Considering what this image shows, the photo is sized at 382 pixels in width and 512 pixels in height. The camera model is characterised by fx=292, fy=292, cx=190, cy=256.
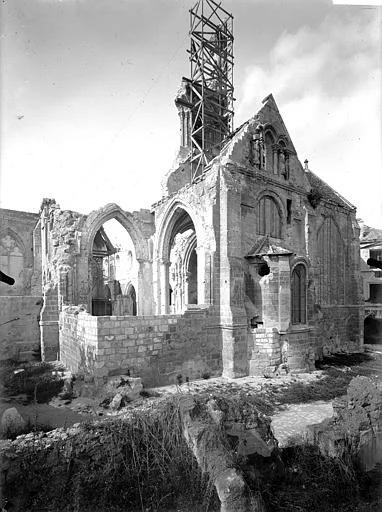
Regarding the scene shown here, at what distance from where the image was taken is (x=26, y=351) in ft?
41.0

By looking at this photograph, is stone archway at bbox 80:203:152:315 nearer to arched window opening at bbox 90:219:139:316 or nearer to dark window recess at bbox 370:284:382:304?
arched window opening at bbox 90:219:139:316

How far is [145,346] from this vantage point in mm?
9273

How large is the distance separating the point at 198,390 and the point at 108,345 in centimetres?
308

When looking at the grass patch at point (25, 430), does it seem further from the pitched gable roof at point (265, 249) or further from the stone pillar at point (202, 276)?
the pitched gable roof at point (265, 249)

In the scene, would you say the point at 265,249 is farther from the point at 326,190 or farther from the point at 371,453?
the point at 326,190

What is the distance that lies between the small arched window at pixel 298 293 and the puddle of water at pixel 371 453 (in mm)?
7320

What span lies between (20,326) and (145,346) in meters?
6.76

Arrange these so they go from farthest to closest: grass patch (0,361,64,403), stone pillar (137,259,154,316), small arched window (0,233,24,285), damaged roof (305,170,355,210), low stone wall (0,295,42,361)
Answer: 1. small arched window (0,233,24,285)
2. damaged roof (305,170,355,210)
3. stone pillar (137,259,154,316)
4. low stone wall (0,295,42,361)
5. grass patch (0,361,64,403)

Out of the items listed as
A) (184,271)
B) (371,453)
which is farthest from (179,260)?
(371,453)

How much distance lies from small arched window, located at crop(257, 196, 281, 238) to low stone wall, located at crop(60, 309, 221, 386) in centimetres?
486

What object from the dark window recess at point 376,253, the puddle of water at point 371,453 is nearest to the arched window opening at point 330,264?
the dark window recess at point 376,253

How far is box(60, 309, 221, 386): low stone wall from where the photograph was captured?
8.60 metres

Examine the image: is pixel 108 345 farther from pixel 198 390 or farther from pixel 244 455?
pixel 244 455

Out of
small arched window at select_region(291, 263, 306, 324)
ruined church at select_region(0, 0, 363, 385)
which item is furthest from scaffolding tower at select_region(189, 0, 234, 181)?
small arched window at select_region(291, 263, 306, 324)
